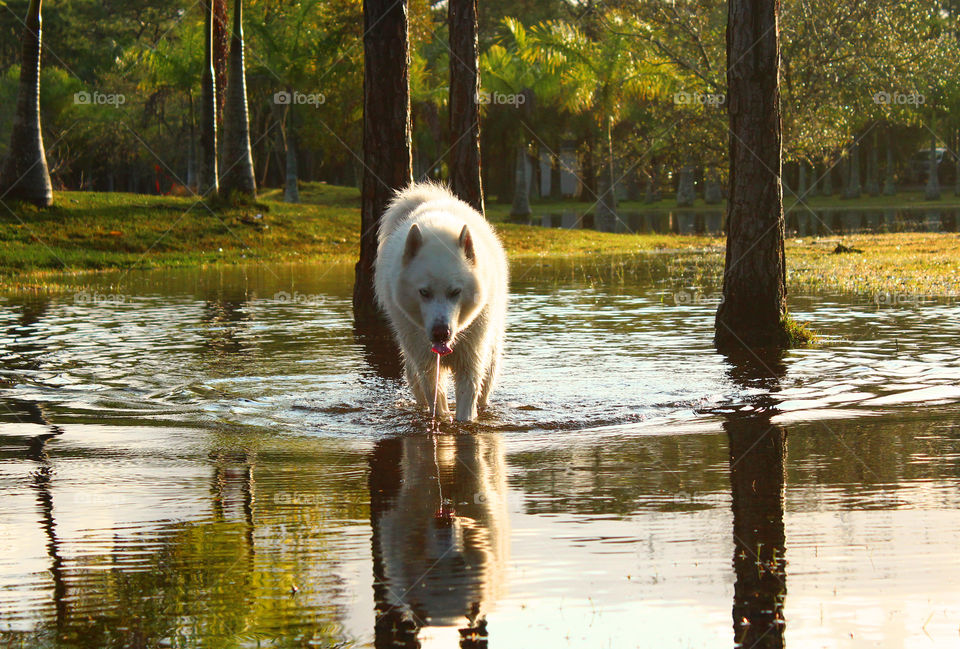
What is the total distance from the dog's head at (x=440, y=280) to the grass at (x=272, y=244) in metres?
11.2

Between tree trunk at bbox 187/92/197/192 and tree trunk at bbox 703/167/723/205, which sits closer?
tree trunk at bbox 187/92/197/192

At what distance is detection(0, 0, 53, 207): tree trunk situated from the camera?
82.5ft

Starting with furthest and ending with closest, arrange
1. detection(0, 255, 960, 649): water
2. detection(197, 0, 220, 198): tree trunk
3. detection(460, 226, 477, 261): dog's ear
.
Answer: detection(197, 0, 220, 198): tree trunk → detection(460, 226, 477, 261): dog's ear → detection(0, 255, 960, 649): water

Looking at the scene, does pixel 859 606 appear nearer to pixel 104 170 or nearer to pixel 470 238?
pixel 470 238

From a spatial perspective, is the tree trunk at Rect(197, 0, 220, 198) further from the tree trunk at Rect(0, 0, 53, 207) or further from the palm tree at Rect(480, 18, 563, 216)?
the palm tree at Rect(480, 18, 563, 216)

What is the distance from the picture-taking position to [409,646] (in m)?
3.92

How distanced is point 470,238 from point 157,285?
14746 mm

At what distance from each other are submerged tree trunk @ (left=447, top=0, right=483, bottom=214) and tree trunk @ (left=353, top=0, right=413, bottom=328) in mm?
4470

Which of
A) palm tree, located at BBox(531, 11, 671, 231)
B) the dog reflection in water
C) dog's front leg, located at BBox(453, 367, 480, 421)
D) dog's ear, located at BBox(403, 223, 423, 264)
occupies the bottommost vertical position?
the dog reflection in water

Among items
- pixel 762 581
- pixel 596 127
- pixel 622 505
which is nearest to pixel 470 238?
pixel 622 505

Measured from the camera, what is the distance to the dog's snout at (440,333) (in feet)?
24.3

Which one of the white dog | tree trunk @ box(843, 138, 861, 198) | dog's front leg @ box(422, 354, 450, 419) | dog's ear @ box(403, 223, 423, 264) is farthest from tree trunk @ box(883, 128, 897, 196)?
dog's ear @ box(403, 223, 423, 264)

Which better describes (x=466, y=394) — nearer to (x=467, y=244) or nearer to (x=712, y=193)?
(x=467, y=244)

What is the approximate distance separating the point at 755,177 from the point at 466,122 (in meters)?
8.80
